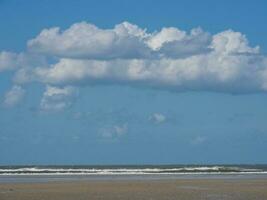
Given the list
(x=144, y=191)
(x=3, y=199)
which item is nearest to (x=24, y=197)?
(x=3, y=199)

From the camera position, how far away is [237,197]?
130 ft

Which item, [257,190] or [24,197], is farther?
[257,190]

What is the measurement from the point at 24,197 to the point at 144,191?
8.69m

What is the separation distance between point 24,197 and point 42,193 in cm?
363

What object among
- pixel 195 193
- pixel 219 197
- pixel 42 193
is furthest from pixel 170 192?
pixel 42 193

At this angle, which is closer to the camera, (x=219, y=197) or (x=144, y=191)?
(x=219, y=197)

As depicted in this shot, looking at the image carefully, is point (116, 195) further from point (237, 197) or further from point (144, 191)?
point (237, 197)

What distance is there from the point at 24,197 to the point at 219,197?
40.7 feet

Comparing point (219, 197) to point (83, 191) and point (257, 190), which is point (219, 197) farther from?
point (83, 191)

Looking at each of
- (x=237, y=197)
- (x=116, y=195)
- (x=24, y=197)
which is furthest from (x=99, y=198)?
(x=237, y=197)

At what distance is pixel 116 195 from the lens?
41.9 meters

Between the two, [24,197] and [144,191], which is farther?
[144,191]

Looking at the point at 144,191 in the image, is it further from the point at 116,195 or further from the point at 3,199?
the point at 3,199

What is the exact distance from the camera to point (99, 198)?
39.6 m
